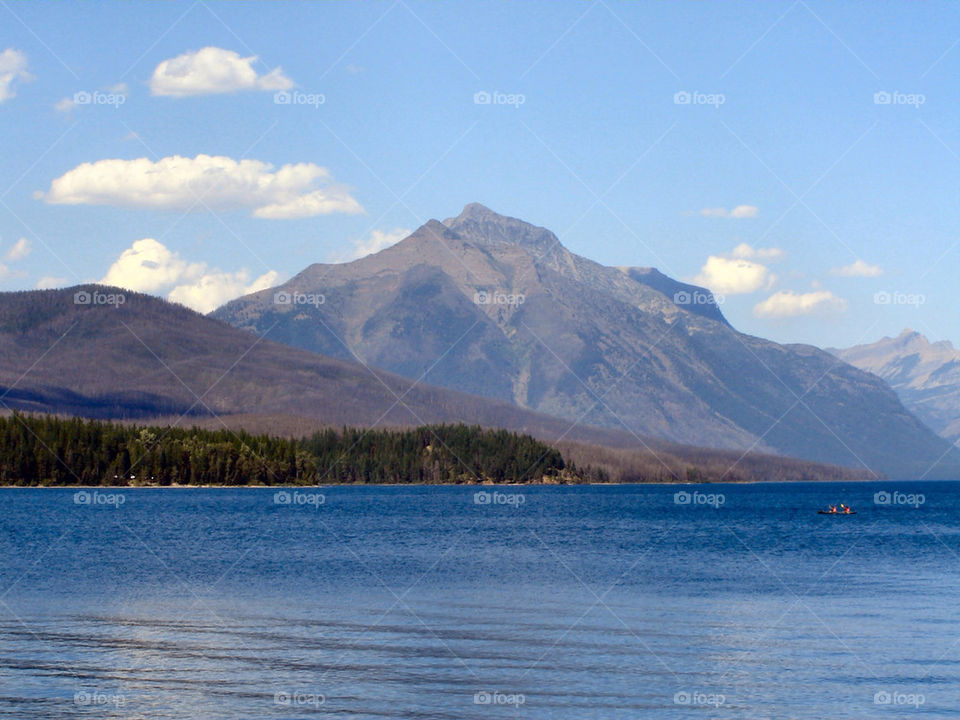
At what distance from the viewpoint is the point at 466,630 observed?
60906 millimetres

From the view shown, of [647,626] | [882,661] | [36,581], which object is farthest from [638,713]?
[36,581]

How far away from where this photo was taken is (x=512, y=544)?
393 feet

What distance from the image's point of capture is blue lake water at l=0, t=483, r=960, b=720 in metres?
46.1

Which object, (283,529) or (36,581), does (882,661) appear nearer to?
(36,581)

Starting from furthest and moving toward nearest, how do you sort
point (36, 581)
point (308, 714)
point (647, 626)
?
point (36, 581) < point (647, 626) < point (308, 714)

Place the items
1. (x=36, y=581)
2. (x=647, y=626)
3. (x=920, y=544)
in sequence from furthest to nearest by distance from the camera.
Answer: (x=920, y=544), (x=36, y=581), (x=647, y=626)

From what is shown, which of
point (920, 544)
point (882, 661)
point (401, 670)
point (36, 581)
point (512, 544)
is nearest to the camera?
point (401, 670)

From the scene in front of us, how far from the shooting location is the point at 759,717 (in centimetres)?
4469

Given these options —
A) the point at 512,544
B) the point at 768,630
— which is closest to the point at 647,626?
the point at 768,630

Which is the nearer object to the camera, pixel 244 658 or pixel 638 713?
pixel 638 713

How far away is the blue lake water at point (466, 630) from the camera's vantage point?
46.1 meters

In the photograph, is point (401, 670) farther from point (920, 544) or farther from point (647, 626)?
point (920, 544)

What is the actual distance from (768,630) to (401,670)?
22294mm

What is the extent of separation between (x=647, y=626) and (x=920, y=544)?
265 ft
